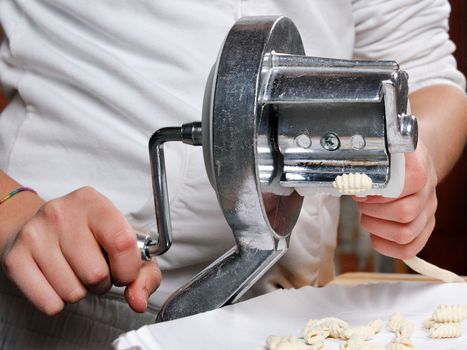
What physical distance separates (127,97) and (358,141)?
35 cm

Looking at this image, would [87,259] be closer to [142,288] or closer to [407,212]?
[142,288]

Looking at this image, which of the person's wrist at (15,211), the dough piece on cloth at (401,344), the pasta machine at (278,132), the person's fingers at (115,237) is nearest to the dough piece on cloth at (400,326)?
the dough piece on cloth at (401,344)

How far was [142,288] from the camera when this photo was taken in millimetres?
701

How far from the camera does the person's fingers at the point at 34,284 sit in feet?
2.28

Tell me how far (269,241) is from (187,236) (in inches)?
9.9

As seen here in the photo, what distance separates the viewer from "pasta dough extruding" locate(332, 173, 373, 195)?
0.63 m

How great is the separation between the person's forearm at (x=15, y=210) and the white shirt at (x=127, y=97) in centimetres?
10

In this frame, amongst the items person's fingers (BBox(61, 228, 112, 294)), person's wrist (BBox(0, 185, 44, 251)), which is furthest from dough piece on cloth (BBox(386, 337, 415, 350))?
person's wrist (BBox(0, 185, 44, 251))

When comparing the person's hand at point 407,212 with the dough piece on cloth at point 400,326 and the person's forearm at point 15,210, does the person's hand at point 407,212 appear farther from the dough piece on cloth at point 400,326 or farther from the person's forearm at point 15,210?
the person's forearm at point 15,210

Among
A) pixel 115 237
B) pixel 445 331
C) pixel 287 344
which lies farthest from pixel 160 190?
pixel 445 331

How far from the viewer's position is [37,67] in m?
0.94

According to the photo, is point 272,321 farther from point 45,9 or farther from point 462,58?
point 462,58

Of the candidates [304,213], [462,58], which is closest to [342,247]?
[462,58]

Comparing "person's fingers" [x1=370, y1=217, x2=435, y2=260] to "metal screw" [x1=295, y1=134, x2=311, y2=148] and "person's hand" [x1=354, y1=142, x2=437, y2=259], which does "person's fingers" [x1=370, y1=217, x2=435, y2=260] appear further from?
"metal screw" [x1=295, y1=134, x2=311, y2=148]
